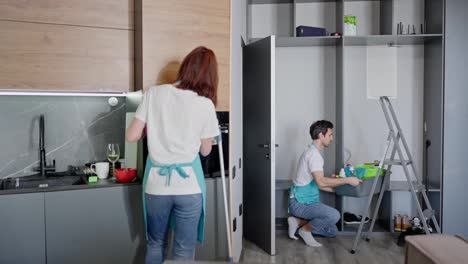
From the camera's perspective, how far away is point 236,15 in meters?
3.20

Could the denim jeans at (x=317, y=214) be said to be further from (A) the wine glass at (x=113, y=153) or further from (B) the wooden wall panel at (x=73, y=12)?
(B) the wooden wall panel at (x=73, y=12)

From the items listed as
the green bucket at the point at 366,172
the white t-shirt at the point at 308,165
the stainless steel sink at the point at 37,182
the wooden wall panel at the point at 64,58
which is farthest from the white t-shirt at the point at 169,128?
the green bucket at the point at 366,172

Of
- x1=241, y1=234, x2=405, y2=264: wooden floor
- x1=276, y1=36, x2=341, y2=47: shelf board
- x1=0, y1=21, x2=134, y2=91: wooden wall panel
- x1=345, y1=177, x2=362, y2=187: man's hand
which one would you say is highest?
x1=276, y1=36, x2=341, y2=47: shelf board

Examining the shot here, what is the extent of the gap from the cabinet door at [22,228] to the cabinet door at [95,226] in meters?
0.04

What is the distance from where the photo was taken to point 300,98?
4395 mm

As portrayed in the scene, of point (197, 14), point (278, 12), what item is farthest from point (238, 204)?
point (278, 12)

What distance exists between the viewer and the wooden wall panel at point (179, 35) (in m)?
2.64

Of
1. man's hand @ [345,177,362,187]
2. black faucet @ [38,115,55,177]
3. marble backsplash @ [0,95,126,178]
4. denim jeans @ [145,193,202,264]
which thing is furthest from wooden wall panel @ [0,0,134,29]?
man's hand @ [345,177,362,187]

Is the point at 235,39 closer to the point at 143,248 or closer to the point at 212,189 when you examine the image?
the point at 212,189

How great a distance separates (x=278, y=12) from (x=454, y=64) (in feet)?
5.38

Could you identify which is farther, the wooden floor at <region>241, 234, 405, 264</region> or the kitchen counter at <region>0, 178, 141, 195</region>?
the wooden floor at <region>241, 234, 405, 264</region>

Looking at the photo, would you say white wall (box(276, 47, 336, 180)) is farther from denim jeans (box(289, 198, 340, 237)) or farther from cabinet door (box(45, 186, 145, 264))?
cabinet door (box(45, 186, 145, 264))

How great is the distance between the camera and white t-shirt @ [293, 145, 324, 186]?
3686 millimetres

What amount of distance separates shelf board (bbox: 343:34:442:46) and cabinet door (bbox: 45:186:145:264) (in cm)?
250
